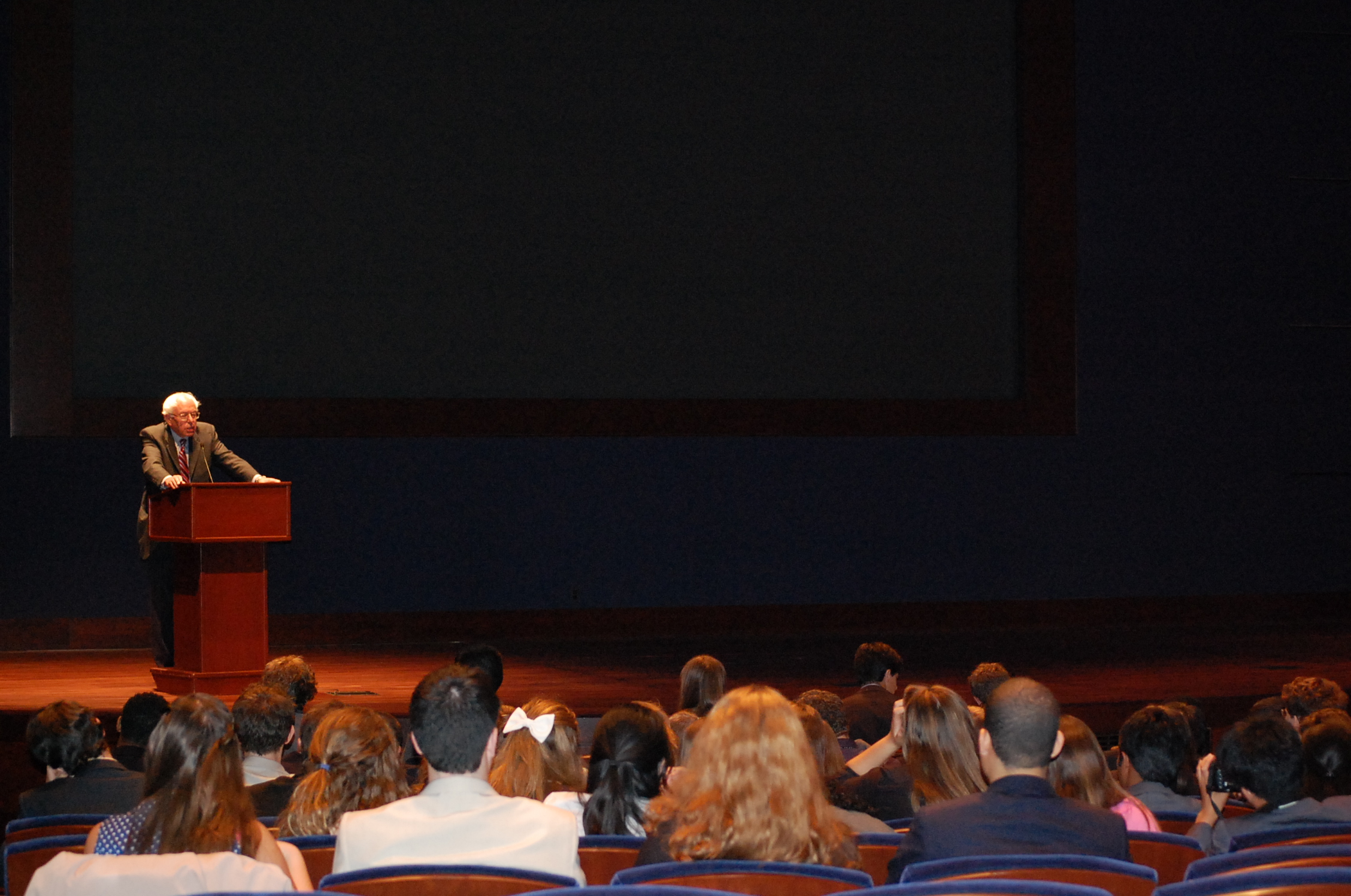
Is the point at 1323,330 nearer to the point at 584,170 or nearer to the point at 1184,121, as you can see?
the point at 1184,121

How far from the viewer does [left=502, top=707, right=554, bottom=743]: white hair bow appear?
286 centimetres

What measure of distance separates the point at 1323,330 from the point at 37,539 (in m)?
8.17

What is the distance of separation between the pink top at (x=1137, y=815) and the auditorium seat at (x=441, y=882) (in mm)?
1547

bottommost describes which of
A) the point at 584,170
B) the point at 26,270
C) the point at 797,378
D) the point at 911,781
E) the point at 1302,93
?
the point at 911,781

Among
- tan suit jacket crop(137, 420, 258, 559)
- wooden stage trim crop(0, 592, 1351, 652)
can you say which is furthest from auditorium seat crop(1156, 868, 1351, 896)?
wooden stage trim crop(0, 592, 1351, 652)

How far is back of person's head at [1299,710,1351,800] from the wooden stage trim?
587 cm

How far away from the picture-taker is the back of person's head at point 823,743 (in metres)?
3.42

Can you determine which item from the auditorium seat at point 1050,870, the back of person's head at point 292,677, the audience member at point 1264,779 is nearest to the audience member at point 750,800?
the auditorium seat at point 1050,870

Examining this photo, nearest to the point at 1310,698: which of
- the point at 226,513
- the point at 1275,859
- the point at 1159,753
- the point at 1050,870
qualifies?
the point at 1159,753

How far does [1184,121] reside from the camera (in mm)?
9734

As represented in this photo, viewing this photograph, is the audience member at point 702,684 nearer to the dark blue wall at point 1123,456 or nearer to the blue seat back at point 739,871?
the blue seat back at point 739,871

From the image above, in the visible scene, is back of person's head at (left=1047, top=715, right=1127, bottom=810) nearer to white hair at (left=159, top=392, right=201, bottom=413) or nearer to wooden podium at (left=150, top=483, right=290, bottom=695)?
wooden podium at (left=150, top=483, right=290, bottom=695)

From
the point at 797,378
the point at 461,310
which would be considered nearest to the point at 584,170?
the point at 461,310

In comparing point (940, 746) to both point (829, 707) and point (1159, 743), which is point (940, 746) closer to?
point (1159, 743)
